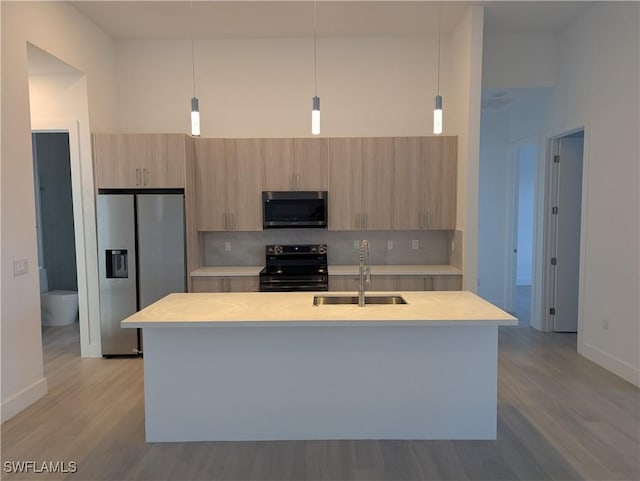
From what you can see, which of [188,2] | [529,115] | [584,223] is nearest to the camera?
[188,2]

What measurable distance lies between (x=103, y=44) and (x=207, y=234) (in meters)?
2.37

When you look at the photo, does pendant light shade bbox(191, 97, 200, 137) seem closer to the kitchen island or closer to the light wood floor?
the kitchen island

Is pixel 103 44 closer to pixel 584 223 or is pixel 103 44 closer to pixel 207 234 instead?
pixel 207 234

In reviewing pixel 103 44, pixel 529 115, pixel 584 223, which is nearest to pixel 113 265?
pixel 103 44

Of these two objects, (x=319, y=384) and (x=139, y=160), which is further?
(x=139, y=160)

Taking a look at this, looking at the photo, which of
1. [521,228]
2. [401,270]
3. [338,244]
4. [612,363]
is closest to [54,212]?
[338,244]

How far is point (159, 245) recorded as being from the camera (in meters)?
4.47

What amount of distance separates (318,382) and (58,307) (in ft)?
14.6

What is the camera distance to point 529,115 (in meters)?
5.64

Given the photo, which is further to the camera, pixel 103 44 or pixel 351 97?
pixel 351 97

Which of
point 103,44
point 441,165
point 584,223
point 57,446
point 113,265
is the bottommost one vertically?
point 57,446

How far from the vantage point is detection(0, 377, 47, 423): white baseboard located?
313 cm

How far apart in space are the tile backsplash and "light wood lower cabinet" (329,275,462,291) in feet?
1.91

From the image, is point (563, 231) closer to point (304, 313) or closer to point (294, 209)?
point (294, 209)
